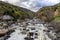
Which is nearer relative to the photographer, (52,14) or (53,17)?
(53,17)

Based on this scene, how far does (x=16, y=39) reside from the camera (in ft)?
91.1

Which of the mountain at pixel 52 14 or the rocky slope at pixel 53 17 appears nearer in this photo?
the rocky slope at pixel 53 17

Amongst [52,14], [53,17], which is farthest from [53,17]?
[52,14]

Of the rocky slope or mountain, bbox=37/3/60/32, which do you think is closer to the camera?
the rocky slope

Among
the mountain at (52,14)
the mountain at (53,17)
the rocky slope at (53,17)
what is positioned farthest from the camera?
the mountain at (52,14)

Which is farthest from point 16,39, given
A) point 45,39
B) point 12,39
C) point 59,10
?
point 59,10

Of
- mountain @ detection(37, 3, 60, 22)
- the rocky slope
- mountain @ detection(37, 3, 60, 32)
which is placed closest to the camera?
the rocky slope

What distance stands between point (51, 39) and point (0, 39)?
855 cm

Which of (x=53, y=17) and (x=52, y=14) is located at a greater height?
(x=52, y=14)

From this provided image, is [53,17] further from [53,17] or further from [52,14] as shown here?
[52,14]

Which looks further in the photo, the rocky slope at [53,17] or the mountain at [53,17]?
the mountain at [53,17]

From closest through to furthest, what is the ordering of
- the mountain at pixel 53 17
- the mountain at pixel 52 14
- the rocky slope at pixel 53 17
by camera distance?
the rocky slope at pixel 53 17 → the mountain at pixel 53 17 → the mountain at pixel 52 14

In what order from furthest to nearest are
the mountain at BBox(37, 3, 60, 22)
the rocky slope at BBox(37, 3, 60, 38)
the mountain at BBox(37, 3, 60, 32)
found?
1. the mountain at BBox(37, 3, 60, 22)
2. the mountain at BBox(37, 3, 60, 32)
3. the rocky slope at BBox(37, 3, 60, 38)

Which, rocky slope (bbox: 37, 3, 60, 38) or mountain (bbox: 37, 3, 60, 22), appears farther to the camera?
mountain (bbox: 37, 3, 60, 22)
